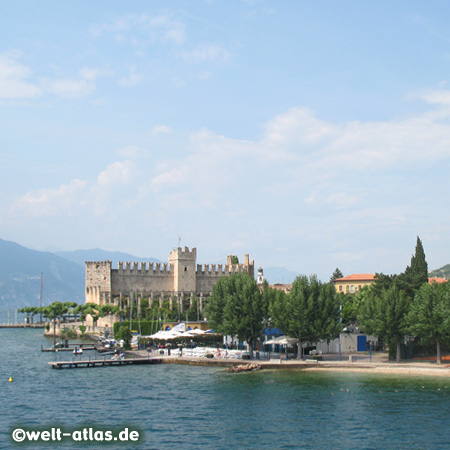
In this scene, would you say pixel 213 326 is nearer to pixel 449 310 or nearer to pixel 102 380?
pixel 102 380

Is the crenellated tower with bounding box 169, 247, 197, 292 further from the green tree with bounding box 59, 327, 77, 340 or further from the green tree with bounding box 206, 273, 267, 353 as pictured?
the green tree with bounding box 206, 273, 267, 353

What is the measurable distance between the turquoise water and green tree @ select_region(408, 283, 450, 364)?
455 centimetres

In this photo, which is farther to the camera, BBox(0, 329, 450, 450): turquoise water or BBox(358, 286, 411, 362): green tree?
BBox(358, 286, 411, 362): green tree

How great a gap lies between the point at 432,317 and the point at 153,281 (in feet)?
188

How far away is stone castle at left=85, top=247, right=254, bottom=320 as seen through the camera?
3600 inches

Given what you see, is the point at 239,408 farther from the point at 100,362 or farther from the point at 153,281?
the point at 153,281

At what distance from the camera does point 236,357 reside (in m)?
52.0

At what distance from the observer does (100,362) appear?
2082 inches

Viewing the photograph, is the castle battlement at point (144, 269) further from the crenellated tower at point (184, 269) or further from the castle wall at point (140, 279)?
the crenellated tower at point (184, 269)

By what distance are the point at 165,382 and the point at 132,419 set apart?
10.6 m

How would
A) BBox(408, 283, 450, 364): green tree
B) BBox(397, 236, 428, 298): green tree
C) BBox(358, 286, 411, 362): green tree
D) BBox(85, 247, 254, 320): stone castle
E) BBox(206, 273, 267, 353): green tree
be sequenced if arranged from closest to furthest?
1. BBox(408, 283, 450, 364): green tree
2. BBox(358, 286, 411, 362): green tree
3. BBox(206, 273, 267, 353): green tree
4. BBox(397, 236, 428, 298): green tree
5. BBox(85, 247, 254, 320): stone castle

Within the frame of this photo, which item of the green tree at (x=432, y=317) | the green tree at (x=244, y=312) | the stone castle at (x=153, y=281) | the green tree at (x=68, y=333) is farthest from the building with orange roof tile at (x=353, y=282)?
the green tree at (x=432, y=317)

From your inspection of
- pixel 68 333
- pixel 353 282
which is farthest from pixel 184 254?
Result: pixel 353 282

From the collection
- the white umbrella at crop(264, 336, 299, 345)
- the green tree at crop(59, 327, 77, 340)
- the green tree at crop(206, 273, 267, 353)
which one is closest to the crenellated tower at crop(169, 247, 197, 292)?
the green tree at crop(59, 327, 77, 340)
